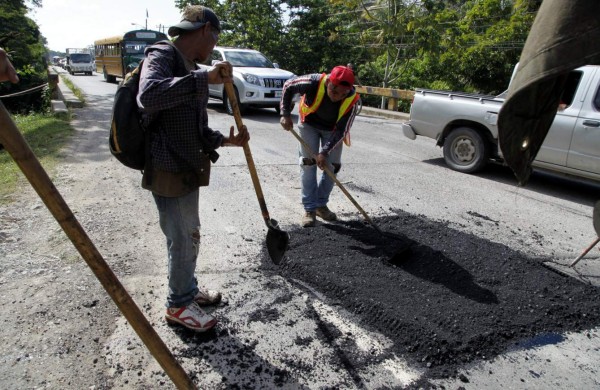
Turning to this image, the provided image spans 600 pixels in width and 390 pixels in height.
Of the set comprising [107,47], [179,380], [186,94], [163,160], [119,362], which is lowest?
[119,362]

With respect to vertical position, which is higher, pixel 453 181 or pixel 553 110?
pixel 553 110

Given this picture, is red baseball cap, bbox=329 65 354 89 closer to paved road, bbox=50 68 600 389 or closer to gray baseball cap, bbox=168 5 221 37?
paved road, bbox=50 68 600 389

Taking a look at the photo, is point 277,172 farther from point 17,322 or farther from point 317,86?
point 17,322

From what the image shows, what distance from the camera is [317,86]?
4.33m

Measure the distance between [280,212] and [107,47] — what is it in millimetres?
27249

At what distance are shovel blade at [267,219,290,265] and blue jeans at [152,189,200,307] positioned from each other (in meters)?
0.61

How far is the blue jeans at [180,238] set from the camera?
2.49 m

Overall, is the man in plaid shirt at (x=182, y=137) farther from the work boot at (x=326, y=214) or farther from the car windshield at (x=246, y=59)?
the car windshield at (x=246, y=59)

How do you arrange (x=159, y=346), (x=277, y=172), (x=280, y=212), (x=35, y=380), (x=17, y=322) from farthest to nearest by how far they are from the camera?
(x=277, y=172), (x=280, y=212), (x=17, y=322), (x=35, y=380), (x=159, y=346)

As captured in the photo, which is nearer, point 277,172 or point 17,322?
point 17,322

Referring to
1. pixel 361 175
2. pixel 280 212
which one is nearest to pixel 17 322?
pixel 280 212

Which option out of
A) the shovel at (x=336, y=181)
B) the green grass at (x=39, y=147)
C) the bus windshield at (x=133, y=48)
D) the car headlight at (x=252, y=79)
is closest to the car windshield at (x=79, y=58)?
the bus windshield at (x=133, y=48)

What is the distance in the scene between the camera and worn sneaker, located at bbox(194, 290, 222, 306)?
298 centimetres

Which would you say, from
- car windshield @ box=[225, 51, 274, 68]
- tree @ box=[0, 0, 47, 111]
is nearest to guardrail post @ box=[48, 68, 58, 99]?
tree @ box=[0, 0, 47, 111]
